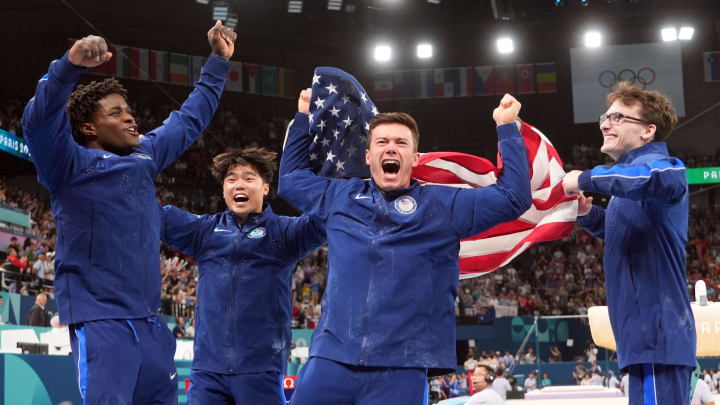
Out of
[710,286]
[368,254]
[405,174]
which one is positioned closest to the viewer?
[368,254]

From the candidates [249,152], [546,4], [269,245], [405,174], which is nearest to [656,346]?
[405,174]

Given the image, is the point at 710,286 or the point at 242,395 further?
the point at 710,286

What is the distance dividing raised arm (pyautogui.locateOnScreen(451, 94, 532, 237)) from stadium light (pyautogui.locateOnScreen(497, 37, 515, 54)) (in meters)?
26.4

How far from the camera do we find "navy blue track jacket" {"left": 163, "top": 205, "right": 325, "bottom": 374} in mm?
4555

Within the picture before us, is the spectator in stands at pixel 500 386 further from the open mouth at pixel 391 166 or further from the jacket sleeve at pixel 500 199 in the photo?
the open mouth at pixel 391 166

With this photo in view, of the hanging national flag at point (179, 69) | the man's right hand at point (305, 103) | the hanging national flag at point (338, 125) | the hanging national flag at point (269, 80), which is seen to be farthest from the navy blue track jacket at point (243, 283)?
the hanging national flag at point (269, 80)

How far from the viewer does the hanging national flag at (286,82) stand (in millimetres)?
31906

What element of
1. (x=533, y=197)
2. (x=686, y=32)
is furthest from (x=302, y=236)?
(x=686, y=32)

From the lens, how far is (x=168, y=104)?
29844 mm

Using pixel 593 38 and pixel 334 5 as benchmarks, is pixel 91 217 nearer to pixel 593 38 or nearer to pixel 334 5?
pixel 334 5

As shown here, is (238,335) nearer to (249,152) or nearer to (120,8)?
(249,152)

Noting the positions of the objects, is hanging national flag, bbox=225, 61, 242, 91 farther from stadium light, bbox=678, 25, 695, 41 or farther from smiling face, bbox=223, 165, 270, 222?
smiling face, bbox=223, 165, 270, 222

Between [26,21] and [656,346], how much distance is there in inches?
1052

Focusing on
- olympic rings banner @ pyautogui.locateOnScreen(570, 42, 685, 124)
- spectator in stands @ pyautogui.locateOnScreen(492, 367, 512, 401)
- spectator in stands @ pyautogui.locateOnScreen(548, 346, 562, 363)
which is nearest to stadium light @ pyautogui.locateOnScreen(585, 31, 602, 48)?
olympic rings banner @ pyautogui.locateOnScreen(570, 42, 685, 124)
